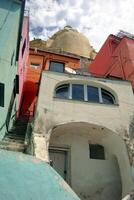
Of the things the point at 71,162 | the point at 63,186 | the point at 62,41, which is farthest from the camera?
the point at 62,41

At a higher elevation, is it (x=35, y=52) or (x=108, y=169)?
(x=35, y=52)

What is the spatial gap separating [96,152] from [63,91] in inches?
153

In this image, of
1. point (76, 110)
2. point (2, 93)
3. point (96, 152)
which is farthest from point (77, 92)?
point (2, 93)

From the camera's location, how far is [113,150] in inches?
575

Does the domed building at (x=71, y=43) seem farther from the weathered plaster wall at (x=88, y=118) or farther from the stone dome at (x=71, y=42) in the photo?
the weathered plaster wall at (x=88, y=118)

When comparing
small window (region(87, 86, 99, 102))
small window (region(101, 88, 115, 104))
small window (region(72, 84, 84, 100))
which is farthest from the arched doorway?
small window (region(101, 88, 115, 104))

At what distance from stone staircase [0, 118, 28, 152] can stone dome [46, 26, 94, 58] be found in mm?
42519

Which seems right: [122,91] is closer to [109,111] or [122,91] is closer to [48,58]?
[109,111]

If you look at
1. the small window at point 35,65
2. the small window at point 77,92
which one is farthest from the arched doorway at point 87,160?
the small window at point 35,65

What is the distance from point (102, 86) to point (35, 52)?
11602 millimetres

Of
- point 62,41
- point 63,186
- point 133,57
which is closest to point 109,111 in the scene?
point 133,57

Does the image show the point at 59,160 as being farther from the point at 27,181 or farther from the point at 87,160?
the point at 27,181

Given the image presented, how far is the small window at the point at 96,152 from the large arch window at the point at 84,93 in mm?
2439

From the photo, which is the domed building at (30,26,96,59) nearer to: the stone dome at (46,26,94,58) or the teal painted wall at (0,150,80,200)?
the stone dome at (46,26,94,58)
